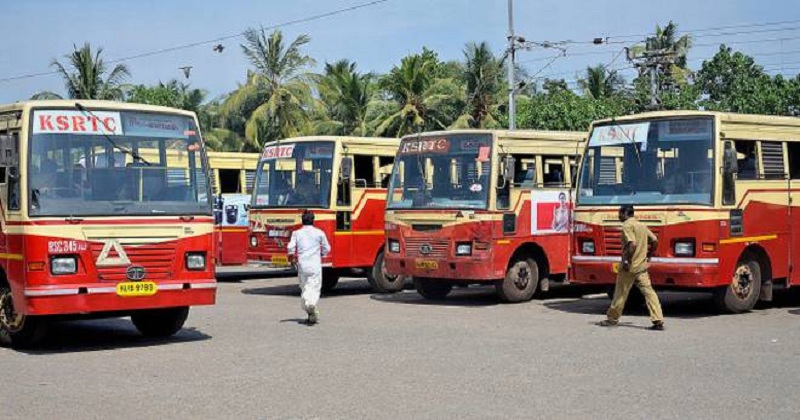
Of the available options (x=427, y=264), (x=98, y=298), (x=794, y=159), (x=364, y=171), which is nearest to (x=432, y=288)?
(x=427, y=264)

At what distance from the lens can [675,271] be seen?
606 inches

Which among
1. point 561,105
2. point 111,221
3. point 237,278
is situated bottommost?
point 237,278

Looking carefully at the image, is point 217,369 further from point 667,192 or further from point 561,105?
point 561,105

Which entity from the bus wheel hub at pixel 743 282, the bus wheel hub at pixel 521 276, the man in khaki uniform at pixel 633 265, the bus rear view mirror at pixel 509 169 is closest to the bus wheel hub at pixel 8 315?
the man in khaki uniform at pixel 633 265

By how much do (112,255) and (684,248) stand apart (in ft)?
26.0

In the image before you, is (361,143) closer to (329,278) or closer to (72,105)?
(329,278)

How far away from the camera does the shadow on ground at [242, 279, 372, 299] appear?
21256 millimetres

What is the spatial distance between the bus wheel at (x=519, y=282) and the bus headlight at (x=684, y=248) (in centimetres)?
353

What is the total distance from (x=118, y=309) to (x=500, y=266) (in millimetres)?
7455

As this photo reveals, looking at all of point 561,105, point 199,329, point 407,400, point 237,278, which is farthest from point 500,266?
point 561,105

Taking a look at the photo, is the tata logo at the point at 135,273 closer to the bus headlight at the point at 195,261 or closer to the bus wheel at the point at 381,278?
the bus headlight at the point at 195,261

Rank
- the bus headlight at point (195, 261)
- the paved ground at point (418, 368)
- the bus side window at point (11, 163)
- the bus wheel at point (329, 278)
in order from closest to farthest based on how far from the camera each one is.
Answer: the paved ground at point (418, 368), the bus side window at point (11, 163), the bus headlight at point (195, 261), the bus wheel at point (329, 278)

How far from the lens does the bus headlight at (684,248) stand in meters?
15.3

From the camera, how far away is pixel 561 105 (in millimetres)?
44250
